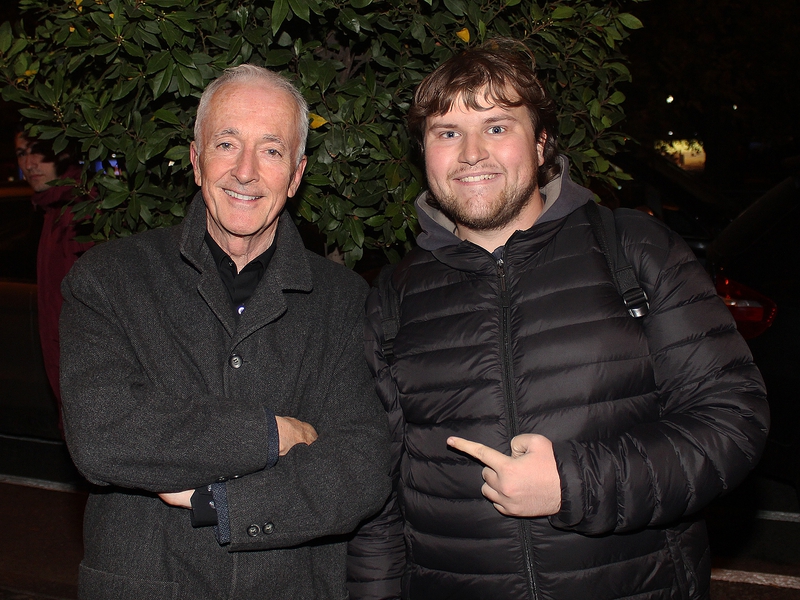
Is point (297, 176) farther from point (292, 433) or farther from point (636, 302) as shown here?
point (636, 302)

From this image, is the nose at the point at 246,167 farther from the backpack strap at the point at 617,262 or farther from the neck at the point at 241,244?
the backpack strap at the point at 617,262

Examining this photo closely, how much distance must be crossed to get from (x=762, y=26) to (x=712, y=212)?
36.1ft

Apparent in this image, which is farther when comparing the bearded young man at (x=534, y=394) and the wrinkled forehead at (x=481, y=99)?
the wrinkled forehead at (x=481, y=99)

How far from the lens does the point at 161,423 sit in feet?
7.00

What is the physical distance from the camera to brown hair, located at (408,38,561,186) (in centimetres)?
243

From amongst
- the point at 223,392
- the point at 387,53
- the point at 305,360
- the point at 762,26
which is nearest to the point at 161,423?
the point at 223,392

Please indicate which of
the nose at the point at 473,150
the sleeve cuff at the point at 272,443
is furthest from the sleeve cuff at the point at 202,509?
the nose at the point at 473,150

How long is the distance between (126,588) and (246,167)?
1227 mm

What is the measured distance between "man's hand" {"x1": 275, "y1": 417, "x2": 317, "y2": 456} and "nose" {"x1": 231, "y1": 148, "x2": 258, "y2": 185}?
72cm

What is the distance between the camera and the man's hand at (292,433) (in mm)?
2256

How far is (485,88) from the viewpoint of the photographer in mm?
2436

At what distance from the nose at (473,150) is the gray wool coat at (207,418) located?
0.60m

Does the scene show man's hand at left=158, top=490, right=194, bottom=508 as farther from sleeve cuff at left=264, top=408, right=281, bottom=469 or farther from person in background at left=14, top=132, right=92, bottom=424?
person in background at left=14, top=132, right=92, bottom=424

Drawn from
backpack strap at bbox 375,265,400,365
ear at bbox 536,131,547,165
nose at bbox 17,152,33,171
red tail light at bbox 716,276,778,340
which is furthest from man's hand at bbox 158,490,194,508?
red tail light at bbox 716,276,778,340
